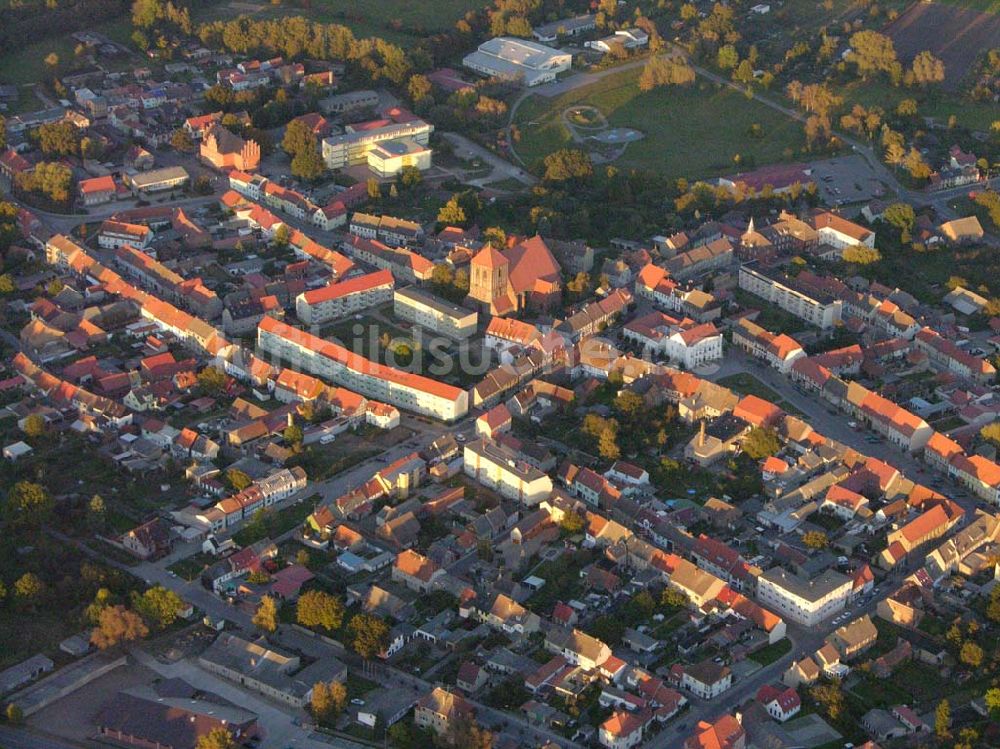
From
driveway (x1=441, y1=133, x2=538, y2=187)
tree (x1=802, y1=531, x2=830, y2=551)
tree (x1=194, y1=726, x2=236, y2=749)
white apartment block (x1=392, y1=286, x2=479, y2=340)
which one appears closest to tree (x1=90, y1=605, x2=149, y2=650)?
tree (x1=194, y1=726, x2=236, y2=749)

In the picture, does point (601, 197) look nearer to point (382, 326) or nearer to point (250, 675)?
point (382, 326)

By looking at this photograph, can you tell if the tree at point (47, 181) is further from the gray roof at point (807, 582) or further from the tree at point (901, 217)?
the gray roof at point (807, 582)

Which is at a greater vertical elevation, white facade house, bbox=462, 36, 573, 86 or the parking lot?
white facade house, bbox=462, 36, 573, 86

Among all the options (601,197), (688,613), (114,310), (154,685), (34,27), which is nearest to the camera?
(154,685)

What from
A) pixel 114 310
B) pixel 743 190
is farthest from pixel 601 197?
pixel 114 310

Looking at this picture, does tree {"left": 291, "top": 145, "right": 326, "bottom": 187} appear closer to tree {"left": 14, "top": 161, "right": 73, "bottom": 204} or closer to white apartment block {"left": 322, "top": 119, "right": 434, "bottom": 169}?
white apartment block {"left": 322, "top": 119, "right": 434, "bottom": 169}

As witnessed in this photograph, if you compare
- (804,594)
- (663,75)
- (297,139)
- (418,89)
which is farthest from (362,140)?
(804,594)
